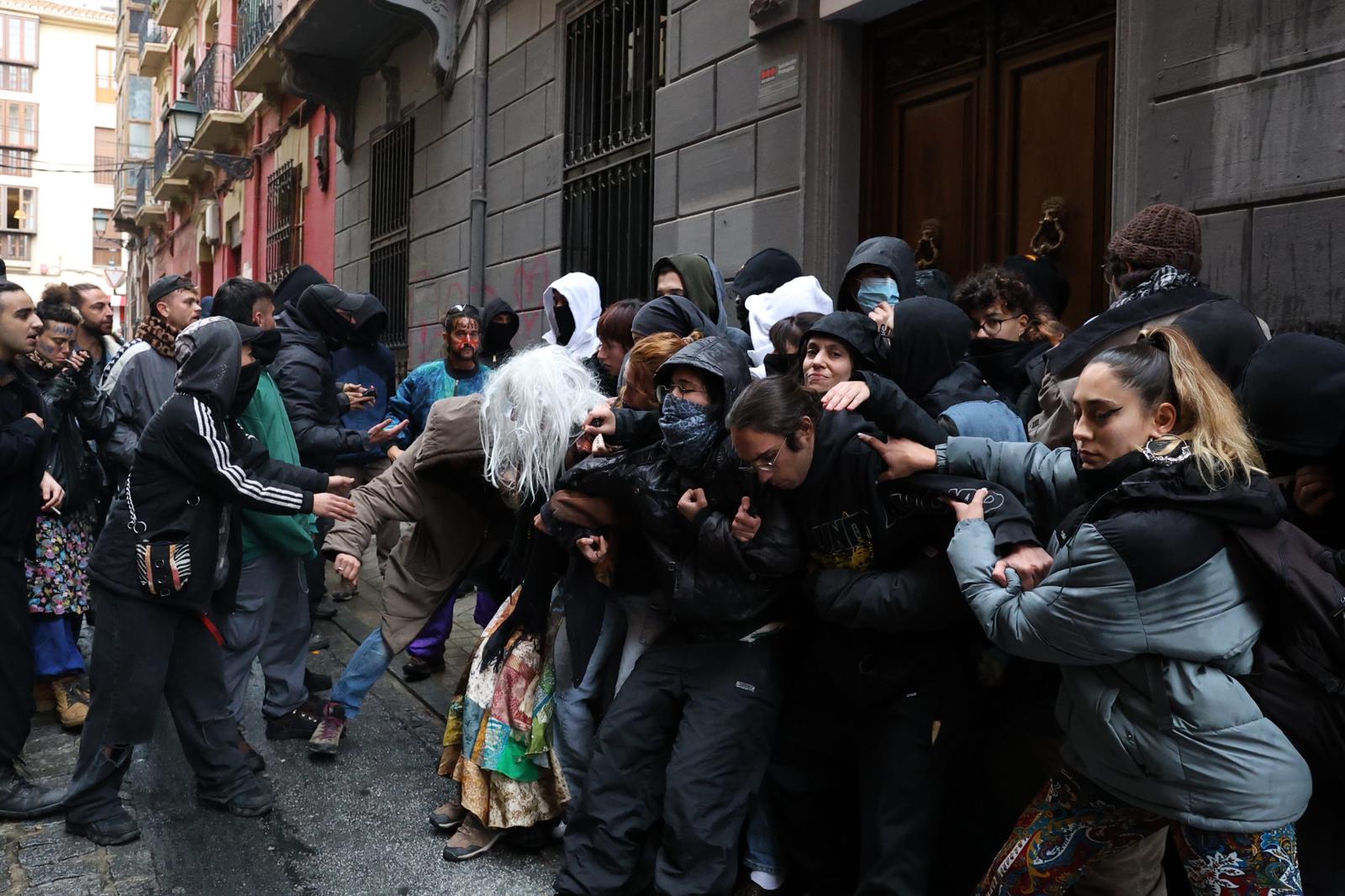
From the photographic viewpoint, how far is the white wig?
3816mm

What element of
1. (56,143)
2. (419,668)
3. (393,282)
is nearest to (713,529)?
(419,668)

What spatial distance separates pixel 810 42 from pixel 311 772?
4582 millimetres

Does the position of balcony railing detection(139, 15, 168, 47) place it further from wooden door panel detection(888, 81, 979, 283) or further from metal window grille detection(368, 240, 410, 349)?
wooden door panel detection(888, 81, 979, 283)

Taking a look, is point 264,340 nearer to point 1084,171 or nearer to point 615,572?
point 615,572

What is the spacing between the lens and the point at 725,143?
22.9 ft

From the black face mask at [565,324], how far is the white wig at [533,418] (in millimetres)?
1845

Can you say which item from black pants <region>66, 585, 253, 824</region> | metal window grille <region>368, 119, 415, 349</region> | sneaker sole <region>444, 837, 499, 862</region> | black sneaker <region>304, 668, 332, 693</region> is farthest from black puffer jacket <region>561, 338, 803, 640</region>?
metal window grille <region>368, 119, 415, 349</region>

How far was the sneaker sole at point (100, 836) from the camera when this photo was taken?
3775 millimetres

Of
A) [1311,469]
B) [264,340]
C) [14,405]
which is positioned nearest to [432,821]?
[264,340]

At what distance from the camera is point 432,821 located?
388 centimetres

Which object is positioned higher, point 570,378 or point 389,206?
point 389,206

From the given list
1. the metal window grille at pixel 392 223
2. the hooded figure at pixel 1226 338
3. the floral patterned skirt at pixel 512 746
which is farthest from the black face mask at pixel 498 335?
the metal window grille at pixel 392 223

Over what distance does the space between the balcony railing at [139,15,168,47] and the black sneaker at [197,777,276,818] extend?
90.1ft

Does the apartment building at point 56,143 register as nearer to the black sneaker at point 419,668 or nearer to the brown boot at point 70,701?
the brown boot at point 70,701
